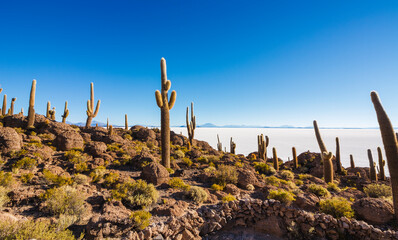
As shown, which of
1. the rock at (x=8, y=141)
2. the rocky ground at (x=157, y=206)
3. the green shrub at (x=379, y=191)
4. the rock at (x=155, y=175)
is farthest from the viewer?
the green shrub at (x=379, y=191)

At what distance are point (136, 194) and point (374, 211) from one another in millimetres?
8768

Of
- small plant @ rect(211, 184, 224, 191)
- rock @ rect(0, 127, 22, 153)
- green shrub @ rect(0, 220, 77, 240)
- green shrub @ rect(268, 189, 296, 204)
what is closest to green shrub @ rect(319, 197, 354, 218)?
green shrub @ rect(268, 189, 296, 204)

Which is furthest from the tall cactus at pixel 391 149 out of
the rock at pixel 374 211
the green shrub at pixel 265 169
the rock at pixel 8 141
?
the rock at pixel 8 141

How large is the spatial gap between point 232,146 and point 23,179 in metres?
23.9

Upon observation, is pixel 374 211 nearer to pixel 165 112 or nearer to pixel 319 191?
pixel 319 191

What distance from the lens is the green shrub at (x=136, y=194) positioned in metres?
6.77

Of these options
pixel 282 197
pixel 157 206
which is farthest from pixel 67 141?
pixel 282 197

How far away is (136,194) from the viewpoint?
7.17 m

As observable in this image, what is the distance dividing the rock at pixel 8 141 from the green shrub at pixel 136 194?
279 inches

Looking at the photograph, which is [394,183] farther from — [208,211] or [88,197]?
[88,197]

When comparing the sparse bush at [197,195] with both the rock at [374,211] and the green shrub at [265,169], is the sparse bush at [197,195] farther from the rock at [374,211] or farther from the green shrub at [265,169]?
the green shrub at [265,169]

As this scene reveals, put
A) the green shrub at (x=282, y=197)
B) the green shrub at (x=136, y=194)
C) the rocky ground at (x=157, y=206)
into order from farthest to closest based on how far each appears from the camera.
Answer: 1. the green shrub at (x=282, y=197)
2. the green shrub at (x=136, y=194)
3. the rocky ground at (x=157, y=206)

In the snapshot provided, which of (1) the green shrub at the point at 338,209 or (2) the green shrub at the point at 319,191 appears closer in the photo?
(1) the green shrub at the point at 338,209

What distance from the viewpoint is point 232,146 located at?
91.1 feet
